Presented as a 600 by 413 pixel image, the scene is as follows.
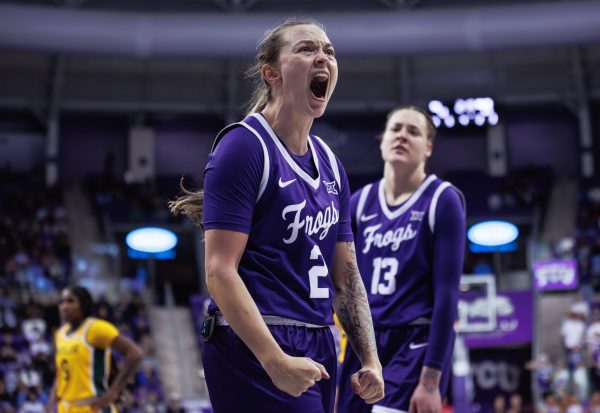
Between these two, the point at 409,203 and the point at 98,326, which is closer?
the point at 409,203

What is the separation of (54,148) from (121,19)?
606 centimetres

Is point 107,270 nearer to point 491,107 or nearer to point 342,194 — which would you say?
point 491,107

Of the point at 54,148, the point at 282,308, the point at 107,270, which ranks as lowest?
the point at 282,308

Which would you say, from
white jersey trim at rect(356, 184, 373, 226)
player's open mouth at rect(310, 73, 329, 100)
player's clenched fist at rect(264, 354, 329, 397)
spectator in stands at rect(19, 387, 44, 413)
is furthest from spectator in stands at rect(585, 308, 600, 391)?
player's clenched fist at rect(264, 354, 329, 397)

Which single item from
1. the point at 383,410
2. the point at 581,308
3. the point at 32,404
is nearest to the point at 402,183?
the point at 383,410

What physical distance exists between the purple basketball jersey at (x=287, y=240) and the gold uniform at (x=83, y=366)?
14.9ft

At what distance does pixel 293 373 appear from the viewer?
2.67 metres

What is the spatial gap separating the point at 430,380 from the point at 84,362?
12.1 ft

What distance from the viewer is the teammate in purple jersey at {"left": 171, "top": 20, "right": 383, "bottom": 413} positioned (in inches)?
108

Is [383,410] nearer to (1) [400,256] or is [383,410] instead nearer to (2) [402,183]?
(1) [400,256]

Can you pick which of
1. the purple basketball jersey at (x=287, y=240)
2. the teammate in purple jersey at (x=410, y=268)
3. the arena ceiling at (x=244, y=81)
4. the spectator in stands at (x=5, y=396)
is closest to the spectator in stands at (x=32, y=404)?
the spectator in stands at (x=5, y=396)

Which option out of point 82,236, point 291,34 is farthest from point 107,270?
point 291,34

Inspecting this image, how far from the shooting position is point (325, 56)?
304 cm

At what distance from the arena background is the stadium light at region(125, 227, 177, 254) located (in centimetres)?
30
